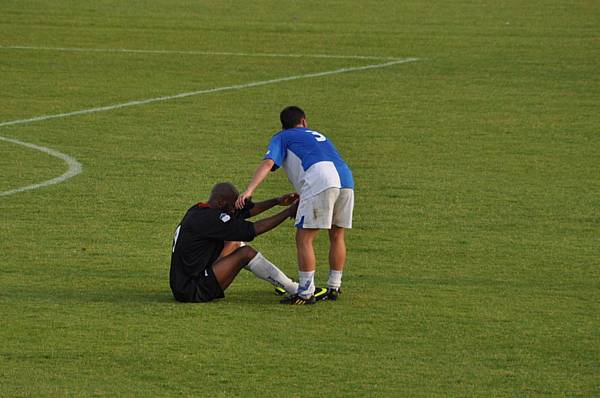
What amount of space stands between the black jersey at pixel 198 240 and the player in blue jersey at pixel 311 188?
397 mm

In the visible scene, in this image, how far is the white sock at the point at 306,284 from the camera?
41.0 ft

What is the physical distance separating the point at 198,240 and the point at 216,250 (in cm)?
23

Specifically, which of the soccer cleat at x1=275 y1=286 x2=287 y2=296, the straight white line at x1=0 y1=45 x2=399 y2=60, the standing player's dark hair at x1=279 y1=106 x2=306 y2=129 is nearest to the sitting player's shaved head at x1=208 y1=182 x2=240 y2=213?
the standing player's dark hair at x1=279 y1=106 x2=306 y2=129

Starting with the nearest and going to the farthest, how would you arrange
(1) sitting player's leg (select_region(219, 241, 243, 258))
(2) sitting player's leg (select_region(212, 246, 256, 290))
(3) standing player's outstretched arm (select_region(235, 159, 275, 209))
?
(3) standing player's outstretched arm (select_region(235, 159, 275, 209)) < (2) sitting player's leg (select_region(212, 246, 256, 290)) < (1) sitting player's leg (select_region(219, 241, 243, 258))

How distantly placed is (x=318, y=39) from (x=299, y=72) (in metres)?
5.09

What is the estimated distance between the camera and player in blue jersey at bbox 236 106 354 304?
12461 mm

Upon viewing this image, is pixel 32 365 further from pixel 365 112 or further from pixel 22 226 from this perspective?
pixel 365 112

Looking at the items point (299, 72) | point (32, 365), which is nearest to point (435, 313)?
point (32, 365)

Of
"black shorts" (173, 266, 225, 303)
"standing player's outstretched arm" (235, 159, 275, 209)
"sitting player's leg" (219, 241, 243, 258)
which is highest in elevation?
"standing player's outstretched arm" (235, 159, 275, 209)

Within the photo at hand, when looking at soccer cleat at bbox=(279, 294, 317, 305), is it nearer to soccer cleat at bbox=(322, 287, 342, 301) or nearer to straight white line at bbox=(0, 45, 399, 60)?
soccer cleat at bbox=(322, 287, 342, 301)

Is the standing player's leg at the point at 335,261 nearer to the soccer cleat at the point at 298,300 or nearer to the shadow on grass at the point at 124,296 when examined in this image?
the soccer cleat at the point at 298,300

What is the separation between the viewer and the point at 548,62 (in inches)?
1250

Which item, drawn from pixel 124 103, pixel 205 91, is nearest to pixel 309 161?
pixel 124 103

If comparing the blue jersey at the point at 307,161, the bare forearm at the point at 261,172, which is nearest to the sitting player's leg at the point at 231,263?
the bare forearm at the point at 261,172
